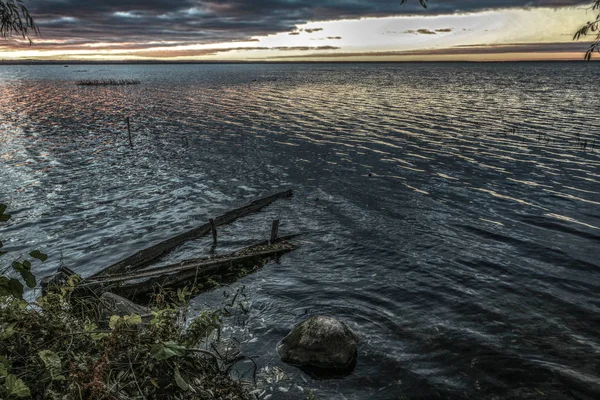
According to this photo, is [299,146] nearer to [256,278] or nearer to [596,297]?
[256,278]

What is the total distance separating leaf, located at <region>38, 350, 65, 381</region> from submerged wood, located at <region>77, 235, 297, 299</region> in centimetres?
447

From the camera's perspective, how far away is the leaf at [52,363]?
17.0 feet

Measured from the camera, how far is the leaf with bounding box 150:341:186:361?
568cm

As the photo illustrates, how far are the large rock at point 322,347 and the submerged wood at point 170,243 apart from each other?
646 centimetres

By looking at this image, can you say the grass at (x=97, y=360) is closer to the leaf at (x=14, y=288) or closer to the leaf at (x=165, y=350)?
the leaf at (x=165, y=350)

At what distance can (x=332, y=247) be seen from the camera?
1697 centimetres

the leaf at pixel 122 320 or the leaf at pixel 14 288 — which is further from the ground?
the leaf at pixel 14 288

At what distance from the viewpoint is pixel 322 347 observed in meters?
9.66

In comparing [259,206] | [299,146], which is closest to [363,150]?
[299,146]

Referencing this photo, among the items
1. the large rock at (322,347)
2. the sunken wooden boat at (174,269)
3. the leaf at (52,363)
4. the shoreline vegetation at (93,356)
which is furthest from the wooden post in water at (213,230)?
the leaf at (52,363)

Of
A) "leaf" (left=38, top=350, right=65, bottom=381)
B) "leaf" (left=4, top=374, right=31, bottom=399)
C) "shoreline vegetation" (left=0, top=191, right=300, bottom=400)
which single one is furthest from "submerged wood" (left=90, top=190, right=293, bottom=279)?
"leaf" (left=4, top=374, right=31, bottom=399)

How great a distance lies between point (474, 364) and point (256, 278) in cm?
781

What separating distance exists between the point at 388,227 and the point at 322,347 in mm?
10221

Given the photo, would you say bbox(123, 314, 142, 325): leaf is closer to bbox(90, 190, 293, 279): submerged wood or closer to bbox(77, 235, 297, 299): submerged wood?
bbox(77, 235, 297, 299): submerged wood
